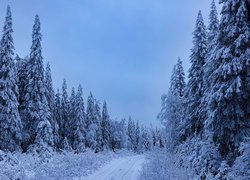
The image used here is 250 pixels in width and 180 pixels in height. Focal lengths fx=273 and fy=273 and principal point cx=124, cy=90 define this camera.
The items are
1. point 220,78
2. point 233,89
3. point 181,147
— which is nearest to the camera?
point 233,89

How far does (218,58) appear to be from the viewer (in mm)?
15164

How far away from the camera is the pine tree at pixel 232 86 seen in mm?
14000

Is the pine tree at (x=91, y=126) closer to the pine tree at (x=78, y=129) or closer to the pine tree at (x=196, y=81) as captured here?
the pine tree at (x=78, y=129)

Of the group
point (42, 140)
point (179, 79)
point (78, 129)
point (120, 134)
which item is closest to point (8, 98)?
point (42, 140)

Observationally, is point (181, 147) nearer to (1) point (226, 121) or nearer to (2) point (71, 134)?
(1) point (226, 121)

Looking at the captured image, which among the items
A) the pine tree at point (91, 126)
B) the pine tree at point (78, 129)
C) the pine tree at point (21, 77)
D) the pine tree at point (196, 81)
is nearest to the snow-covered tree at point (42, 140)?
the pine tree at point (21, 77)

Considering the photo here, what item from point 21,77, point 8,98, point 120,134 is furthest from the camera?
point 120,134

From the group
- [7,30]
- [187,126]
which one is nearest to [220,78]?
[187,126]

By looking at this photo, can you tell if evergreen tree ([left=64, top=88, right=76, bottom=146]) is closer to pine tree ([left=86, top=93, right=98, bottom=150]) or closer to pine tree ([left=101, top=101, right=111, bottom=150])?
pine tree ([left=86, top=93, right=98, bottom=150])

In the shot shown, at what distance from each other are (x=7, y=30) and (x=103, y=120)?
46559 millimetres

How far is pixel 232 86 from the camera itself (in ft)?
45.6

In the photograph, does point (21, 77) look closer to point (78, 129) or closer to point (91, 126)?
point (78, 129)

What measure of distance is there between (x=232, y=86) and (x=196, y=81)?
42.4 ft

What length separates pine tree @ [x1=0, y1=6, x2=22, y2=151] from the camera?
2691 centimetres
